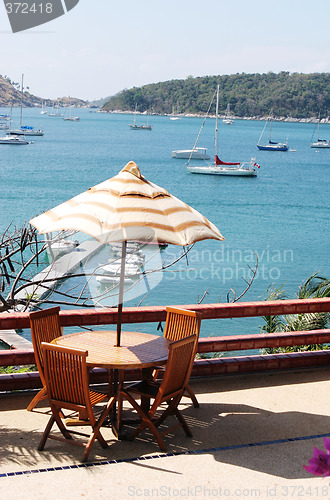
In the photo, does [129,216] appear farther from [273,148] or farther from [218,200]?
[273,148]

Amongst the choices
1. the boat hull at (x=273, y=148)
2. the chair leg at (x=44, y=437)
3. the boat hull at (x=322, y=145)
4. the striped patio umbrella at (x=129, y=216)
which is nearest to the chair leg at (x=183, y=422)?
the striped patio umbrella at (x=129, y=216)

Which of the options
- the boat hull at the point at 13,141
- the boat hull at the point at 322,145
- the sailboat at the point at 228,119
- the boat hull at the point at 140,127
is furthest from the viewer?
the sailboat at the point at 228,119

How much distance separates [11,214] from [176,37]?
360ft

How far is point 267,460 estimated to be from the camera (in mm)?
4285

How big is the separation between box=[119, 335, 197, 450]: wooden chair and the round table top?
5.3 inches

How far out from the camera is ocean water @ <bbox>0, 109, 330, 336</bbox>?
34.5 meters

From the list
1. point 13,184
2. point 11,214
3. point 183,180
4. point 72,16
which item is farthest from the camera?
point 72,16

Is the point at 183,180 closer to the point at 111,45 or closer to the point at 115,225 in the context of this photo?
the point at 115,225

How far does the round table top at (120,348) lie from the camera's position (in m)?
4.34

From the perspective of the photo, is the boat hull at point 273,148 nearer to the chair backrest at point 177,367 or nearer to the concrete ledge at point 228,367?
the concrete ledge at point 228,367

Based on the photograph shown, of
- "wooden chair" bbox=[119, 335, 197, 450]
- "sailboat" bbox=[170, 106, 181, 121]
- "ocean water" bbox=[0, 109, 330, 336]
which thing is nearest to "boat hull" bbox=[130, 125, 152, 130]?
"sailboat" bbox=[170, 106, 181, 121]

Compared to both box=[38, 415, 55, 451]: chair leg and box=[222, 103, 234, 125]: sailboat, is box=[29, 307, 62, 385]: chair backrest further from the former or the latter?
box=[222, 103, 234, 125]: sailboat

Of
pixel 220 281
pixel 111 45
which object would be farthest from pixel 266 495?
pixel 111 45

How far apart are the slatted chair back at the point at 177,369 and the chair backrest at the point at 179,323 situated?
0.47 meters
